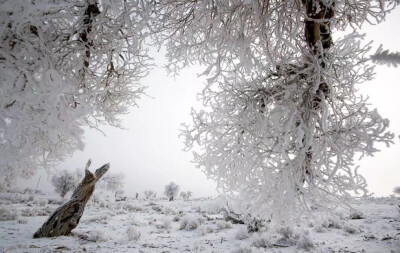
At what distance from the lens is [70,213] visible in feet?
26.0

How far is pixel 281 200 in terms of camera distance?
378cm

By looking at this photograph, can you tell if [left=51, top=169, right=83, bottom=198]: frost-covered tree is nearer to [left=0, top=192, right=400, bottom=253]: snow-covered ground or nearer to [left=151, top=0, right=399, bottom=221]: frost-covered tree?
[left=0, top=192, right=400, bottom=253]: snow-covered ground

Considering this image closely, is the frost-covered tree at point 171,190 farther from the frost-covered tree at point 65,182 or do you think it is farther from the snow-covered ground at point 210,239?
the snow-covered ground at point 210,239

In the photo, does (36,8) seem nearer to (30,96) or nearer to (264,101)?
(30,96)

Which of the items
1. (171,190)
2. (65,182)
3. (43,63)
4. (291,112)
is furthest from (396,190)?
(65,182)

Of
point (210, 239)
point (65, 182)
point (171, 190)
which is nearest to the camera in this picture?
point (210, 239)

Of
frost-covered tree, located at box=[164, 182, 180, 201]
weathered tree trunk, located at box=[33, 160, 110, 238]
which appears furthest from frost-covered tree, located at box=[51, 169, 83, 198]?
weathered tree trunk, located at box=[33, 160, 110, 238]

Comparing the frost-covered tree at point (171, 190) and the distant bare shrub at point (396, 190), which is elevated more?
the distant bare shrub at point (396, 190)

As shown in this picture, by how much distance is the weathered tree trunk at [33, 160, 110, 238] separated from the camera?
7.37 meters

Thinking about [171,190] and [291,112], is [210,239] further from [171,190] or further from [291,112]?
[171,190]

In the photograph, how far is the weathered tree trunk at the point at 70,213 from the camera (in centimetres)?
737

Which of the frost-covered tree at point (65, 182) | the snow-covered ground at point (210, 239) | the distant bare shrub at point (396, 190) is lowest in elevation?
the snow-covered ground at point (210, 239)

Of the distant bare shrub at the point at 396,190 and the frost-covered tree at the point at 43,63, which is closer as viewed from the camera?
the frost-covered tree at the point at 43,63

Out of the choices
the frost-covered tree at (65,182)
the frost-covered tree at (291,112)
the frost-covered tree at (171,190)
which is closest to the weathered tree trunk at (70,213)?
the frost-covered tree at (291,112)
